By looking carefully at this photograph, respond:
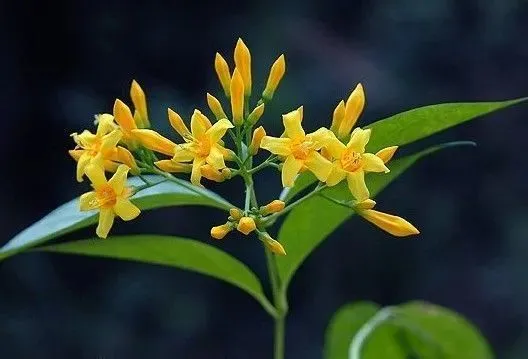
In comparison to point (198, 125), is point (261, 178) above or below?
below

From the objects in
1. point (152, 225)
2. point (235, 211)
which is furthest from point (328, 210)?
point (152, 225)

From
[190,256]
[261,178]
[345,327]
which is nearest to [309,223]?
[190,256]

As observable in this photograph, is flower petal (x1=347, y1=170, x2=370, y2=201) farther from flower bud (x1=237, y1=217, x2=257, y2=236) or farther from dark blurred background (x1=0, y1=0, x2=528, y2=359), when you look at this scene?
dark blurred background (x1=0, y1=0, x2=528, y2=359)

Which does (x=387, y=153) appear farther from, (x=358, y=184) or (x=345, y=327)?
(x=345, y=327)

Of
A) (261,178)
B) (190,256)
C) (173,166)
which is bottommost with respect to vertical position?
(261,178)

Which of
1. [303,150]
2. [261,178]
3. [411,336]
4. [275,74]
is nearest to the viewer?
[303,150]

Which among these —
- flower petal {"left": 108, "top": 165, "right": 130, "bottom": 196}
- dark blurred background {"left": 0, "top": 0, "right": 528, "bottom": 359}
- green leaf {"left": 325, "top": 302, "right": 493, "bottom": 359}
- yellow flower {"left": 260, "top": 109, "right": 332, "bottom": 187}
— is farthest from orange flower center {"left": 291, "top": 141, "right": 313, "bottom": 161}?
dark blurred background {"left": 0, "top": 0, "right": 528, "bottom": 359}

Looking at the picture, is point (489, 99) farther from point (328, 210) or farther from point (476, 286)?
point (328, 210)

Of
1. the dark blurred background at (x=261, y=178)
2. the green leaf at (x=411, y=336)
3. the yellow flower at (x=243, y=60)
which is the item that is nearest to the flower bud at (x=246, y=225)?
the yellow flower at (x=243, y=60)
